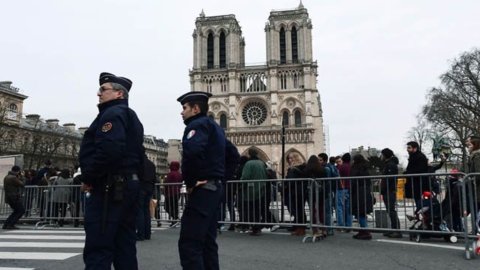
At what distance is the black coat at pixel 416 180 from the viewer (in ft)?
21.6

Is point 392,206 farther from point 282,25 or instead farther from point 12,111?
point 282,25

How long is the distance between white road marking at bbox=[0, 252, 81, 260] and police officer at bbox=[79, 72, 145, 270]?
235 cm

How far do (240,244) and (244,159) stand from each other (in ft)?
10.1

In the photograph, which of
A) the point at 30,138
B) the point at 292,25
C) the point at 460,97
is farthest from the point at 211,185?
the point at 292,25

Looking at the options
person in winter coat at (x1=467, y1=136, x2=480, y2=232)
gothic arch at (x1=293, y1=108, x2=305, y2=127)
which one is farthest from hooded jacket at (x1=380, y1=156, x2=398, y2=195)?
gothic arch at (x1=293, y1=108, x2=305, y2=127)

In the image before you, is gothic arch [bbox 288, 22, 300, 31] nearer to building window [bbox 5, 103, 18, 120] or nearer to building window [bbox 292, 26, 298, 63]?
building window [bbox 292, 26, 298, 63]

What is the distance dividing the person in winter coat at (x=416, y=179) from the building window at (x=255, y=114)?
5238cm

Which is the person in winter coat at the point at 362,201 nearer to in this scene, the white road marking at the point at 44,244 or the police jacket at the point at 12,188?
the white road marking at the point at 44,244

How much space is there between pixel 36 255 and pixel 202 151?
11.7 feet

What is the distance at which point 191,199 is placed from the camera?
3686mm

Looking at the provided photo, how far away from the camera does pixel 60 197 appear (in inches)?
384

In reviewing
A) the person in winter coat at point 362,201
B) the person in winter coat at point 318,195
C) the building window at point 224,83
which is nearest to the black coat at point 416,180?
the person in winter coat at point 362,201

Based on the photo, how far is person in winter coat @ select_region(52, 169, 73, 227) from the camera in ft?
32.0

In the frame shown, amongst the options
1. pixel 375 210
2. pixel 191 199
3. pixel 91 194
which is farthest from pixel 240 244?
pixel 91 194
